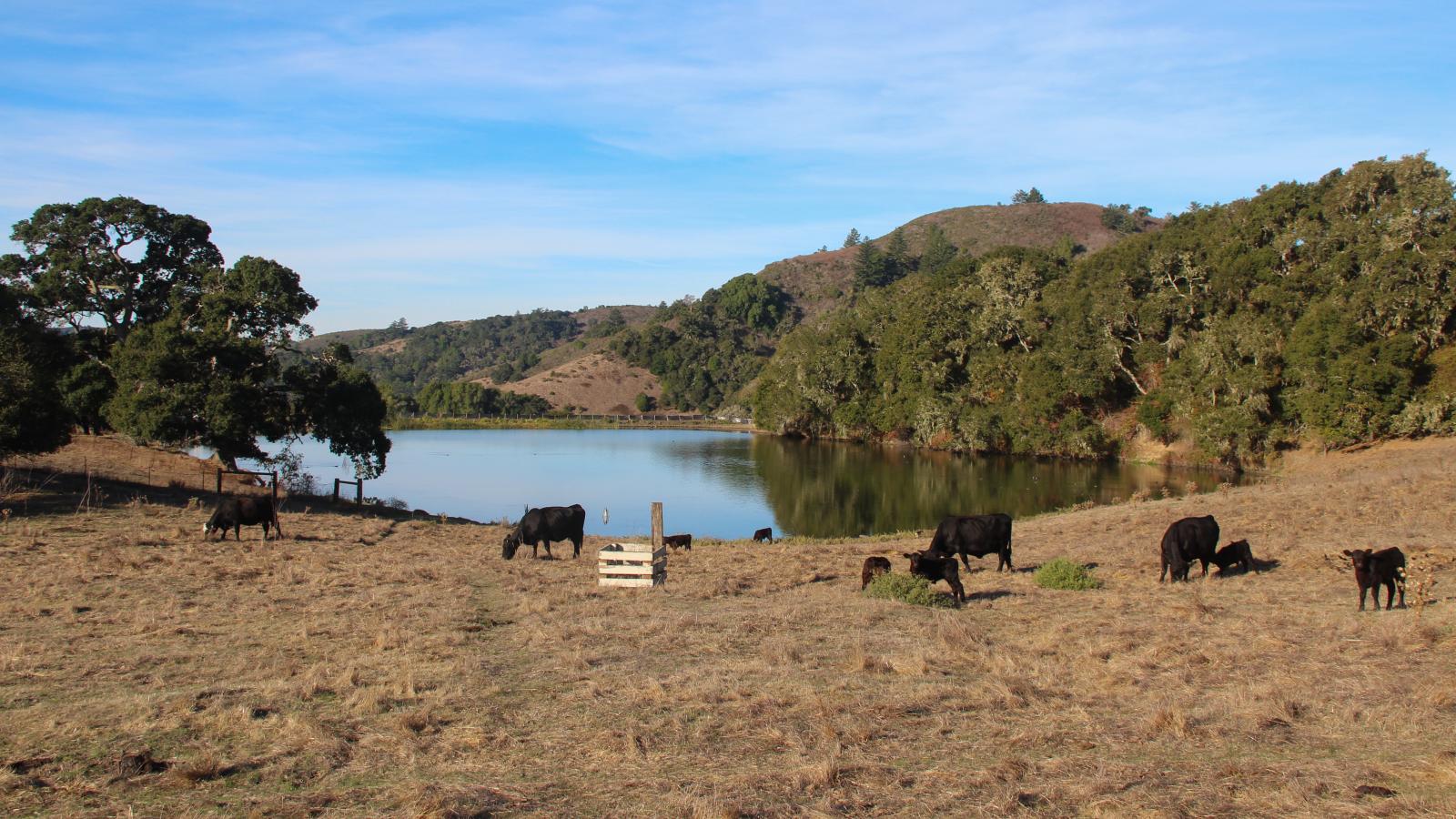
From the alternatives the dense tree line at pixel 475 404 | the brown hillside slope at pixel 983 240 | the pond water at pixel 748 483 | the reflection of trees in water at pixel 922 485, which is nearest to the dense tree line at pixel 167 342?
the pond water at pixel 748 483

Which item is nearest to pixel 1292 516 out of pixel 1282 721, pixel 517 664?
pixel 1282 721

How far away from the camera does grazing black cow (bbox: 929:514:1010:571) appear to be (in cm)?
1848

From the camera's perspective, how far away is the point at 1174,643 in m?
11.1

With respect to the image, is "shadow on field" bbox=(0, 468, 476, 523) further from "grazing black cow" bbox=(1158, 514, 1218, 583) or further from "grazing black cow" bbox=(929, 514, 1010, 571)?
"grazing black cow" bbox=(1158, 514, 1218, 583)

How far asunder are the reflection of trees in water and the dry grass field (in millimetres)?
19311

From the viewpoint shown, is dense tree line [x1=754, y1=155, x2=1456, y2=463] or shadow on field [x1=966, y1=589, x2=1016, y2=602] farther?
dense tree line [x1=754, y1=155, x2=1456, y2=463]

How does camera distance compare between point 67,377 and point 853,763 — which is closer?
point 853,763

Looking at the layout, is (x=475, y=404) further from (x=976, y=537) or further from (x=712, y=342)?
(x=976, y=537)

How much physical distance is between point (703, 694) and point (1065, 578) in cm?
897

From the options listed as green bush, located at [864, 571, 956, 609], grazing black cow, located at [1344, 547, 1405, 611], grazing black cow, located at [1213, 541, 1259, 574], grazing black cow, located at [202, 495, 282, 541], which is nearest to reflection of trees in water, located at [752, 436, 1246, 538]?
grazing black cow, located at [1213, 541, 1259, 574]

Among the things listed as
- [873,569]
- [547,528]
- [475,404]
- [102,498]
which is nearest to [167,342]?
[102,498]

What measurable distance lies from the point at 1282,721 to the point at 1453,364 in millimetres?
47116

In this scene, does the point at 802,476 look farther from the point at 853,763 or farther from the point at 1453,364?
the point at 853,763

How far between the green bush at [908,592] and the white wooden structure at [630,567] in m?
3.70
